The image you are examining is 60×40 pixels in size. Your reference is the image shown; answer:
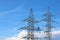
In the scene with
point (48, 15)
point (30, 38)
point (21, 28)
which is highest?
point (48, 15)

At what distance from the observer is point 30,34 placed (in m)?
106

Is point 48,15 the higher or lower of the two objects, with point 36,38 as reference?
higher

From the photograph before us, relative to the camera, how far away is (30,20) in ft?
365

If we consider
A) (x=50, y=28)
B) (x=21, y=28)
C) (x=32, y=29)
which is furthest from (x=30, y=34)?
(x=50, y=28)

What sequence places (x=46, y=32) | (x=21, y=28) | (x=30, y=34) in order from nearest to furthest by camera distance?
(x=30, y=34) → (x=21, y=28) → (x=46, y=32)

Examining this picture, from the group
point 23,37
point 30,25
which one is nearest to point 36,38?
point 23,37

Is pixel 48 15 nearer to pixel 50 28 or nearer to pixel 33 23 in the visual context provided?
pixel 50 28

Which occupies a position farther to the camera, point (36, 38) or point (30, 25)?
point (36, 38)

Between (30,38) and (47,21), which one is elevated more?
(47,21)

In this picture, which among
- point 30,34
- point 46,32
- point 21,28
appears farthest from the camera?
point 46,32

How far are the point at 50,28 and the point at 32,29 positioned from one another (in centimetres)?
2069

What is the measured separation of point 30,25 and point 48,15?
21.7 m

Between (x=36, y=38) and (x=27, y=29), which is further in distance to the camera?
(x=36, y=38)

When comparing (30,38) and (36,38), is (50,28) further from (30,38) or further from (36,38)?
(30,38)
